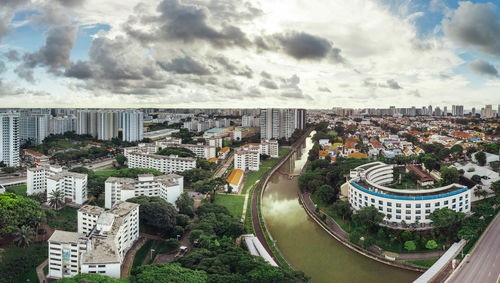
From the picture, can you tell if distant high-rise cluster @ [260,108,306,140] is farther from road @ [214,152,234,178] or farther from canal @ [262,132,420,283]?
canal @ [262,132,420,283]

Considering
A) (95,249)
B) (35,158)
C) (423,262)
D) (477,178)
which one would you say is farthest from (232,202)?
(35,158)

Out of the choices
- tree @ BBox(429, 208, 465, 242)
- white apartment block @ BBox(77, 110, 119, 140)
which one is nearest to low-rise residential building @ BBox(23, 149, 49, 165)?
white apartment block @ BBox(77, 110, 119, 140)

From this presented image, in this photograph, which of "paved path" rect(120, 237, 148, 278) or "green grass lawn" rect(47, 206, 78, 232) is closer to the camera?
"paved path" rect(120, 237, 148, 278)

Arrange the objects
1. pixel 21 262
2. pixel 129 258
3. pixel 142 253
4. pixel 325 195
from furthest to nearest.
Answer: pixel 325 195
pixel 142 253
pixel 129 258
pixel 21 262

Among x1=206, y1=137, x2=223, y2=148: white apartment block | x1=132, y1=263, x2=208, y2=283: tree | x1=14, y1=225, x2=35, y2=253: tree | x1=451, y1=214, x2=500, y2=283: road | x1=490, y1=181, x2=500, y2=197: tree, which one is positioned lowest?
x1=451, y1=214, x2=500, y2=283: road

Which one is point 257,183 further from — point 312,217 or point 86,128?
point 86,128

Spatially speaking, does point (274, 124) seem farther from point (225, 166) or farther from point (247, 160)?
point (247, 160)
